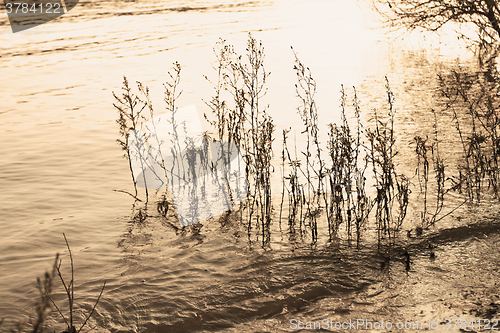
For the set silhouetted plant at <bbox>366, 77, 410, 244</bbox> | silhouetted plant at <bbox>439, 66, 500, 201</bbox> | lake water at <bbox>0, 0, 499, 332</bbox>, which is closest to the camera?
lake water at <bbox>0, 0, 499, 332</bbox>

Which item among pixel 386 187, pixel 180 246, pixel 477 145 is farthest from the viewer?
pixel 477 145

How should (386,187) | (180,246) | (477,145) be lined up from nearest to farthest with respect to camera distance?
(386,187)
(180,246)
(477,145)

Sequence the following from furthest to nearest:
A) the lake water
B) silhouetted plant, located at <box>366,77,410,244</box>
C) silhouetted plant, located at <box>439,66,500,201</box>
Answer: silhouetted plant, located at <box>439,66,500,201</box>, silhouetted plant, located at <box>366,77,410,244</box>, the lake water

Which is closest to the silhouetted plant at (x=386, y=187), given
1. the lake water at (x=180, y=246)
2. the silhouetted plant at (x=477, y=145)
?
the lake water at (x=180, y=246)

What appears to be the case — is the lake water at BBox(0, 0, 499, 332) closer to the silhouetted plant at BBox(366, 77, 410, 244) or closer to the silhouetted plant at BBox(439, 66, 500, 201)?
the silhouetted plant at BBox(366, 77, 410, 244)

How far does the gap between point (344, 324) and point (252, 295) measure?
1.01 m

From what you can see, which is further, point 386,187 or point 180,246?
point 180,246

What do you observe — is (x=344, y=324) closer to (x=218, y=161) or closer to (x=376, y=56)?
(x=218, y=161)

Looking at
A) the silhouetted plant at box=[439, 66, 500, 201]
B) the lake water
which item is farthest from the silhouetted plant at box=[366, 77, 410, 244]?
the silhouetted plant at box=[439, 66, 500, 201]

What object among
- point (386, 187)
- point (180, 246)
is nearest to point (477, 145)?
point (386, 187)

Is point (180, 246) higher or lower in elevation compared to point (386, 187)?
lower

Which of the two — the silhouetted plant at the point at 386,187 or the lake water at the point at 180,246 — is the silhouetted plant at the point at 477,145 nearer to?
the lake water at the point at 180,246

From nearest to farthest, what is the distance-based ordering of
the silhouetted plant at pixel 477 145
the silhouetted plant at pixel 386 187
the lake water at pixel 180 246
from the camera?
1. the lake water at pixel 180 246
2. the silhouetted plant at pixel 386 187
3. the silhouetted plant at pixel 477 145

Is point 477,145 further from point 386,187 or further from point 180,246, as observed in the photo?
point 180,246
